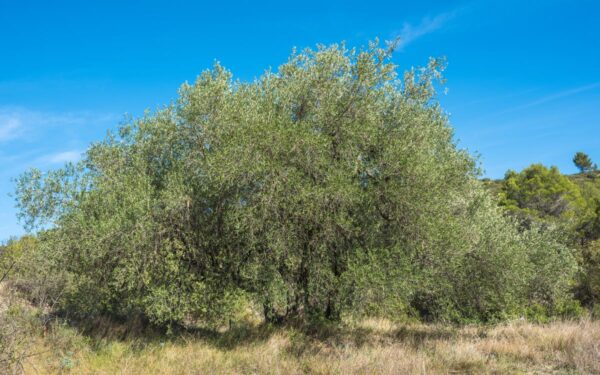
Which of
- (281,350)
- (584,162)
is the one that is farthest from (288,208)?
(584,162)

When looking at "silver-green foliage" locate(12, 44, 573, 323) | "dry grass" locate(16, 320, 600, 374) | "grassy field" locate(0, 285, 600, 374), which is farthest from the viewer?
"silver-green foliage" locate(12, 44, 573, 323)

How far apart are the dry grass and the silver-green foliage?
1.22m

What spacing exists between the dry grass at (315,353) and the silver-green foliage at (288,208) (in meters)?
1.22

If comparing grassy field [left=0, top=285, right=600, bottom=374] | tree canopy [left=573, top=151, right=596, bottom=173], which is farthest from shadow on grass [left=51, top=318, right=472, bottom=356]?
tree canopy [left=573, top=151, right=596, bottom=173]

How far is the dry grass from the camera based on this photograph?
12133 millimetres

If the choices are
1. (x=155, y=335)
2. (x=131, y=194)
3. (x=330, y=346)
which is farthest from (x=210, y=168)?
(x=330, y=346)

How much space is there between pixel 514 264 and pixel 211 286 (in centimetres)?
1200

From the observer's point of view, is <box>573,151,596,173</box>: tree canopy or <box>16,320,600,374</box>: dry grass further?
<box>573,151,596,173</box>: tree canopy

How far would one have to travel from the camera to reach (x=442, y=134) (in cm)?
1848

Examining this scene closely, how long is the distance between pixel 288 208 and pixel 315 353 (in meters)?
5.03

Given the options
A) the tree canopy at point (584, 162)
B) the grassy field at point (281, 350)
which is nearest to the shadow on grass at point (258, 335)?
the grassy field at point (281, 350)

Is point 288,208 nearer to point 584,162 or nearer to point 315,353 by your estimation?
point 315,353

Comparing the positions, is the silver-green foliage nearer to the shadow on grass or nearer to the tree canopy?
the shadow on grass

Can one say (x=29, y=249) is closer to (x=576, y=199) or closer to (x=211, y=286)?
(x=211, y=286)
